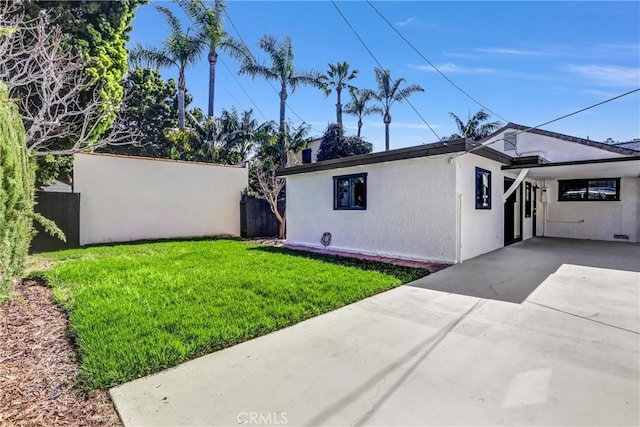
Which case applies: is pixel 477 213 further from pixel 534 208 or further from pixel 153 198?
pixel 153 198

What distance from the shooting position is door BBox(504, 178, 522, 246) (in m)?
10.5

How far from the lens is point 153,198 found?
39.8 ft

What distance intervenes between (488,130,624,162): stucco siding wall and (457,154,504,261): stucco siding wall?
3.91m

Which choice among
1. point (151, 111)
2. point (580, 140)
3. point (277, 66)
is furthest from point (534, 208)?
point (151, 111)

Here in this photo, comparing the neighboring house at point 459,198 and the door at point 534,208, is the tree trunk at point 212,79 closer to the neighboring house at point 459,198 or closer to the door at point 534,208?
the neighboring house at point 459,198

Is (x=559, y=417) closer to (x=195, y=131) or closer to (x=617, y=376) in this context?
(x=617, y=376)

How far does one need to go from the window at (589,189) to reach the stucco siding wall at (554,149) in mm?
1216

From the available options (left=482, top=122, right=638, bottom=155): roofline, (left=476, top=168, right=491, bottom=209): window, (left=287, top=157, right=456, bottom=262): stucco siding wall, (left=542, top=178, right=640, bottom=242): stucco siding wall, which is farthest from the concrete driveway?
(left=482, top=122, right=638, bottom=155): roofline

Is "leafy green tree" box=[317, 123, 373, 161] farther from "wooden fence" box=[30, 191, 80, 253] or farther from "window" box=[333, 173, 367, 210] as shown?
"wooden fence" box=[30, 191, 80, 253]

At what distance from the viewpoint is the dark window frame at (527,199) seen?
11641mm

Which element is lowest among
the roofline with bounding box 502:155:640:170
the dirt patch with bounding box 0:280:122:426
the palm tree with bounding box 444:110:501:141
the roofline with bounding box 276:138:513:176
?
the dirt patch with bounding box 0:280:122:426

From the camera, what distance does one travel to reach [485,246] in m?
8.58

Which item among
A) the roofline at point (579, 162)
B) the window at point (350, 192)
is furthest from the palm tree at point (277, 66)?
the roofline at point (579, 162)

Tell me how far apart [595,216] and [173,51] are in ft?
69.9
